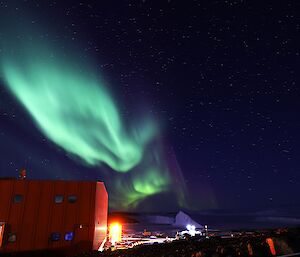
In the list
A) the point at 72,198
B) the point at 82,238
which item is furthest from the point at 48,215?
the point at 82,238

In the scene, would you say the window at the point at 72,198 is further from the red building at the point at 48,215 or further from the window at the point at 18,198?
the window at the point at 18,198

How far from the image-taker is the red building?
26.2 meters

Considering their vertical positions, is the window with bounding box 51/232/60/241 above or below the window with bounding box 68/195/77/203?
below

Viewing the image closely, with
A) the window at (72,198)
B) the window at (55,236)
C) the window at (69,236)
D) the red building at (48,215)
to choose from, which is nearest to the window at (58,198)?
the red building at (48,215)

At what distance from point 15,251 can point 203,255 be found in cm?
2292

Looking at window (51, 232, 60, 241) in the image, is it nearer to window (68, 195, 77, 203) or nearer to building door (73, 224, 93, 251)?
building door (73, 224, 93, 251)

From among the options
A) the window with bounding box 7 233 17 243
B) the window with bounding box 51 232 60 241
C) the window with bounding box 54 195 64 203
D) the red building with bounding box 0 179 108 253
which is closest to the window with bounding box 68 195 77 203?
the red building with bounding box 0 179 108 253

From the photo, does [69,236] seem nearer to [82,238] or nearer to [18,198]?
[82,238]

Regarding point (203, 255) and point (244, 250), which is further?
point (203, 255)

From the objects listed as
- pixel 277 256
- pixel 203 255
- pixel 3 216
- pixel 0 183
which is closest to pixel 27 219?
pixel 3 216

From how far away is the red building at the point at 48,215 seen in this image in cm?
2620

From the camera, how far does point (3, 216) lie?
2662 cm

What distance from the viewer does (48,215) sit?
2698 cm

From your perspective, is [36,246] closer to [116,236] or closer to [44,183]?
[44,183]
